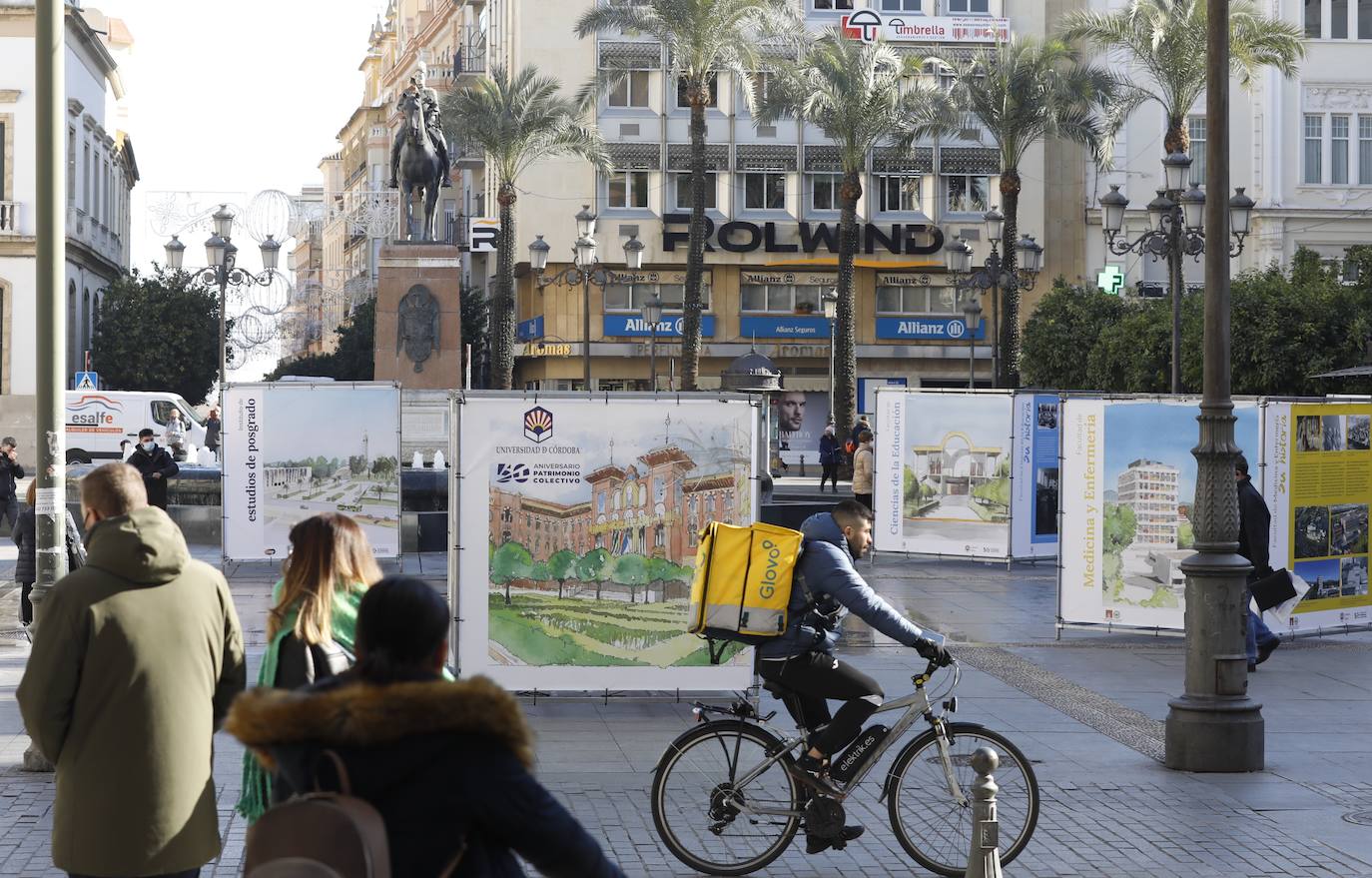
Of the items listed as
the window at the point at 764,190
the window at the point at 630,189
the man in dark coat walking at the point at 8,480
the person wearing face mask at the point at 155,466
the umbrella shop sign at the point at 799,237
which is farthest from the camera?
the window at the point at 764,190

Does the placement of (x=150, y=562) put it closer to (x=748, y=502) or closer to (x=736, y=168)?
(x=748, y=502)

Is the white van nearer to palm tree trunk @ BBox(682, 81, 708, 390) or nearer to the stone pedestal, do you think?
the stone pedestal

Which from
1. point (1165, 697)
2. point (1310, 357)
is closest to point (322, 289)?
point (1310, 357)

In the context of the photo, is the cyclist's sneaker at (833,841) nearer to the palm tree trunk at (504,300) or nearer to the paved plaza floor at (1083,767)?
the paved plaza floor at (1083,767)

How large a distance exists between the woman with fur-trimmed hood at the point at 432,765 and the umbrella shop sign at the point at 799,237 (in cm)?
5630

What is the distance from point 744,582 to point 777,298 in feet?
177

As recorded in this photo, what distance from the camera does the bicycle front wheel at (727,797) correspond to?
7133 millimetres

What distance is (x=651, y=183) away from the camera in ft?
194

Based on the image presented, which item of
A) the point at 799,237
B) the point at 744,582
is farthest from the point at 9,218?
the point at 744,582

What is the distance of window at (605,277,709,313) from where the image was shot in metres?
59.6

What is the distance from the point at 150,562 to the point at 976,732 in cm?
381

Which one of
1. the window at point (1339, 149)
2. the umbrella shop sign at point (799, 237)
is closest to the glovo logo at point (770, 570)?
the umbrella shop sign at point (799, 237)

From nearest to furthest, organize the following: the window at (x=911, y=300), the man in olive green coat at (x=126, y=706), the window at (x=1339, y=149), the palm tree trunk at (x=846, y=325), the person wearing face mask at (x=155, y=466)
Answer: the man in olive green coat at (x=126, y=706)
the person wearing face mask at (x=155, y=466)
the palm tree trunk at (x=846, y=325)
the window at (x=1339, y=149)
the window at (x=911, y=300)

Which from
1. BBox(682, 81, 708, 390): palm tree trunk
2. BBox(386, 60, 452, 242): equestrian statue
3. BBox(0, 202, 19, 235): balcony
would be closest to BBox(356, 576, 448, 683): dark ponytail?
BBox(386, 60, 452, 242): equestrian statue
